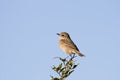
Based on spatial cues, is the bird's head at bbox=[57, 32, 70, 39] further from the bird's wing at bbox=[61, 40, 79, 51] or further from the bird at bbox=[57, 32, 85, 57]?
the bird's wing at bbox=[61, 40, 79, 51]

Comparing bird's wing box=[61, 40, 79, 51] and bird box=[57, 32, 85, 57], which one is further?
bird's wing box=[61, 40, 79, 51]

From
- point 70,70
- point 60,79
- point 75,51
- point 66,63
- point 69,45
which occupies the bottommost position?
point 60,79

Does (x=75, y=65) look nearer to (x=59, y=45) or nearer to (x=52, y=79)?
(x=52, y=79)

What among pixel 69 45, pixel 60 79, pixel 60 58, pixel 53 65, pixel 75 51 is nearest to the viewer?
pixel 60 79

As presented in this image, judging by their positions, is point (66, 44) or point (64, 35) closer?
point (66, 44)

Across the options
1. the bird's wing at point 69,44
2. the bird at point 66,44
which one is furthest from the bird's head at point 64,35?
the bird's wing at point 69,44

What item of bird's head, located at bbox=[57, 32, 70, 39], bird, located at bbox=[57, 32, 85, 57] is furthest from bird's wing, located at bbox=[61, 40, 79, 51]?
bird's head, located at bbox=[57, 32, 70, 39]

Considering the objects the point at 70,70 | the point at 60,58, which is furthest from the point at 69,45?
the point at 70,70

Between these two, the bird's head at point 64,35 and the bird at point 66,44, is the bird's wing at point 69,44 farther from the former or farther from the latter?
the bird's head at point 64,35

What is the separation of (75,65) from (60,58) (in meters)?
0.79

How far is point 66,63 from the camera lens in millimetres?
6727

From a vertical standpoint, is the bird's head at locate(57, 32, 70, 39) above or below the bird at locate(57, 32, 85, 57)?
above

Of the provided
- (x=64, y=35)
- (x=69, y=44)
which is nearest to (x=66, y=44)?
(x=69, y=44)

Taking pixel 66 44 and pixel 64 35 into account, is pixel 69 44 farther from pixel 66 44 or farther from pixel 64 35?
pixel 64 35
